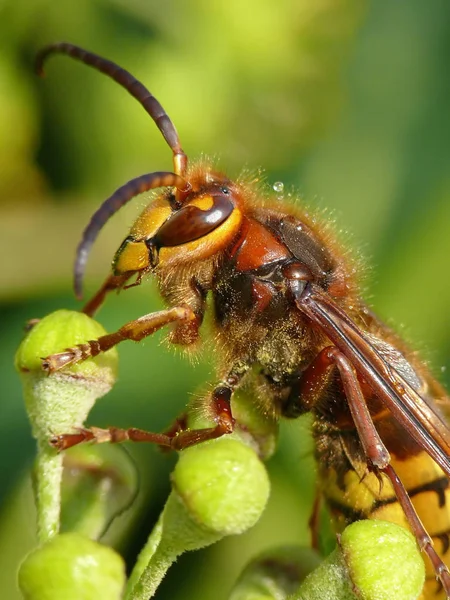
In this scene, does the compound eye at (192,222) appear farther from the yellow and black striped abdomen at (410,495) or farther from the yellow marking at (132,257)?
the yellow and black striped abdomen at (410,495)

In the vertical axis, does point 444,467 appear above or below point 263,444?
above

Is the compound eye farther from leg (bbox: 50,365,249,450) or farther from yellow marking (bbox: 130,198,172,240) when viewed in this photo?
leg (bbox: 50,365,249,450)

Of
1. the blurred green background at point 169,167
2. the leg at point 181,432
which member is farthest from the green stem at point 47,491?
the blurred green background at point 169,167

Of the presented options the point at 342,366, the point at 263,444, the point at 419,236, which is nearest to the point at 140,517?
the point at 263,444

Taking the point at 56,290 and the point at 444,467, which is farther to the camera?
the point at 56,290

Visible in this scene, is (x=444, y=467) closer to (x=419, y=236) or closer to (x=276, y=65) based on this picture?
(x=419, y=236)

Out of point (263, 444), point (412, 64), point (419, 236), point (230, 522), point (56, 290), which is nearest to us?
point (230, 522)

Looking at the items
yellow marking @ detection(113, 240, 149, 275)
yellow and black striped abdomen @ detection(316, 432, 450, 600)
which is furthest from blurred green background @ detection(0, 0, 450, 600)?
yellow marking @ detection(113, 240, 149, 275)
